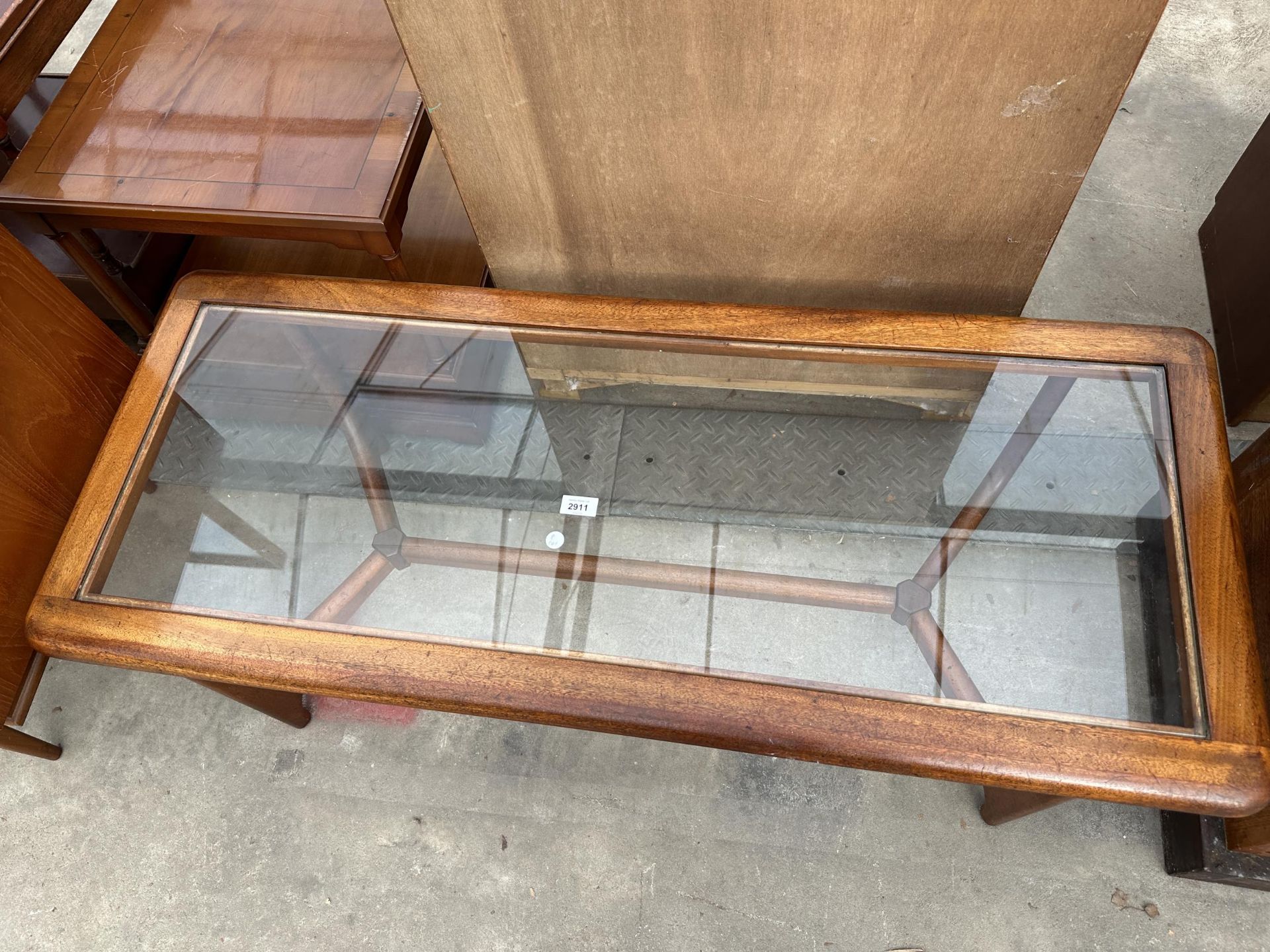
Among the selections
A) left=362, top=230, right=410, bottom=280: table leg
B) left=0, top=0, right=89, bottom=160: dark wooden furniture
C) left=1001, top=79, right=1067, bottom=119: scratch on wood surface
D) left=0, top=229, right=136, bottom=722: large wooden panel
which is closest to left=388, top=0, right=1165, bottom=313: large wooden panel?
left=1001, top=79, right=1067, bottom=119: scratch on wood surface

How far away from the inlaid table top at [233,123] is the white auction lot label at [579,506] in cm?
48

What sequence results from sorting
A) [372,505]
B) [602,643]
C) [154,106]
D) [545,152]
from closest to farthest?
[602,643] < [545,152] < [372,505] < [154,106]

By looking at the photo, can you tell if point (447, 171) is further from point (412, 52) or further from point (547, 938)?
point (547, 938)

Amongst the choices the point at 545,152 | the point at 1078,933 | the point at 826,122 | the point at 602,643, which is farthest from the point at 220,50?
the point at 1078,933

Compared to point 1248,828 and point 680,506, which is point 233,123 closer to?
point 680,506

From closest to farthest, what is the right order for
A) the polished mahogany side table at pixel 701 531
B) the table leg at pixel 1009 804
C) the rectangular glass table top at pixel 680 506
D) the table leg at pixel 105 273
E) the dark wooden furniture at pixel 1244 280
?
the polished mahogany side table at pixel 701 531 < the rectangular glass table top at pixel 680 506 < the table leg at pixel 1009 804 < the table leg at pixel 105 273 < the dark wooden furniture at pixel 1244 280

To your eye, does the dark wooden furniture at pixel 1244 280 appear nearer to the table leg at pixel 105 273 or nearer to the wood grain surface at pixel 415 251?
the wood grain surface at pixel 415 251

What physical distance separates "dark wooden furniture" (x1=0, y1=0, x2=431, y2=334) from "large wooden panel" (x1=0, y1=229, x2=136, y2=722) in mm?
175

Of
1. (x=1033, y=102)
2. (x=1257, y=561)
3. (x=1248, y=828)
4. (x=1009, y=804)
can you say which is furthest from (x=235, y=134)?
(x=1248, y=828)

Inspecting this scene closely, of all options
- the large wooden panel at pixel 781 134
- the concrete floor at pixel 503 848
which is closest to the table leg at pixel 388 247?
the large wooden panel at pixel 781 134

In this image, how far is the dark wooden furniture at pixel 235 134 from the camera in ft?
3.97

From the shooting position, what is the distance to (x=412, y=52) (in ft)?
3.07

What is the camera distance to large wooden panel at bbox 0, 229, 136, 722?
1.09m

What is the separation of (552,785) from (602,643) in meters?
Answer: 0.55
